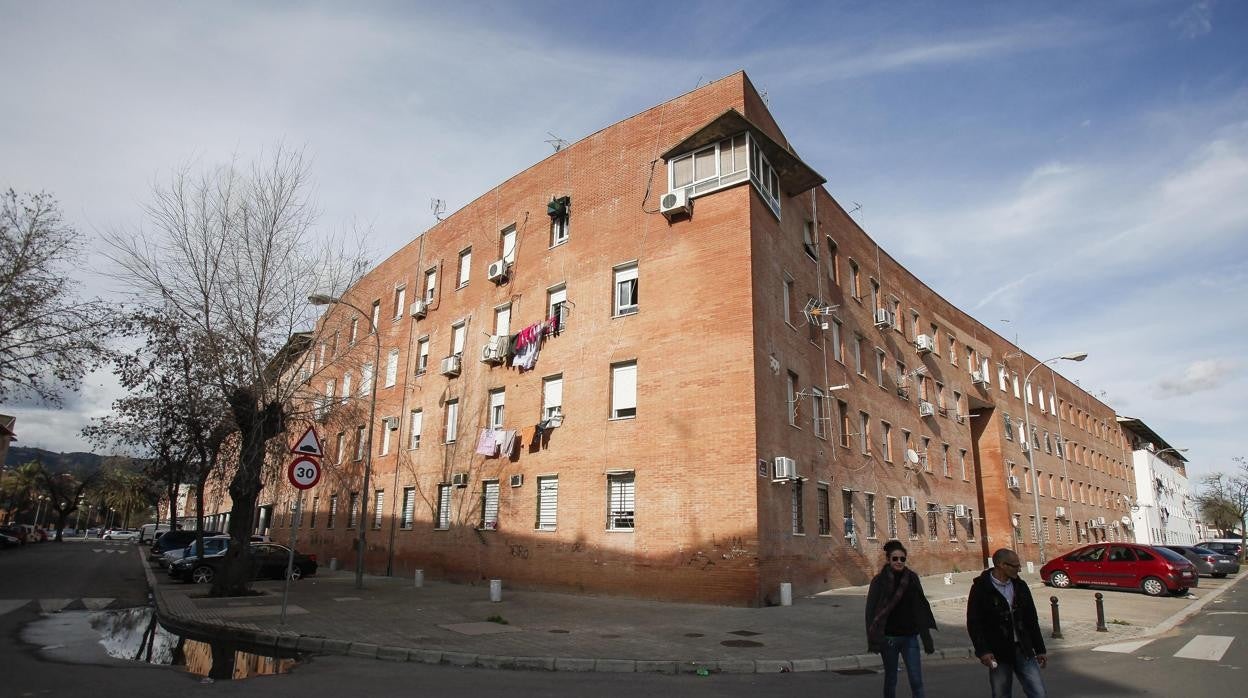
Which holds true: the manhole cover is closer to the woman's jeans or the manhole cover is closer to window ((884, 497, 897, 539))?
the woman's jeans

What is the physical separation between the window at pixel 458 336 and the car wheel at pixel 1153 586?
23221mm

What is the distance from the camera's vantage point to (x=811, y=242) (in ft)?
75.9

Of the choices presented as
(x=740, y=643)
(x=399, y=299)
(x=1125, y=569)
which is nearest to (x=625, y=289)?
(x=740, y=643)

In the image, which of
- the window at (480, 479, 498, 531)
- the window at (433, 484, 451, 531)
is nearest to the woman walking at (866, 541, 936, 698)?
the window at (480, 479, 498, 531)

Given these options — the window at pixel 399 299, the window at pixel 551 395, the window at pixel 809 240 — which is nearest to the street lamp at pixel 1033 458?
the window at pixel 809 240

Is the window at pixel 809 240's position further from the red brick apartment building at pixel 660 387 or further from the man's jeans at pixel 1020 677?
the man's jeans at pixel 1020 677

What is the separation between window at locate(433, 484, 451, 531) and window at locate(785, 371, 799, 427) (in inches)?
493

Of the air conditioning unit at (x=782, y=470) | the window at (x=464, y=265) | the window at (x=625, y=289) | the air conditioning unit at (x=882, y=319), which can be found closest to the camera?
the air conditioning unit at (x=782, y=470)

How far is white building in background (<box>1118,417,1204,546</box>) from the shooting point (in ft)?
203

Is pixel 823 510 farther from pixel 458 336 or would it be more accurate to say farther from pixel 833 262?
pixel 458 336

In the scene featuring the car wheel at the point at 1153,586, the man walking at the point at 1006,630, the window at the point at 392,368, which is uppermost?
the window at the point at 392,368

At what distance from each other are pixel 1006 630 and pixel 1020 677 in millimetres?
390

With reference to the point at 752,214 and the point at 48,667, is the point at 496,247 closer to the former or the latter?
the point at 752,214

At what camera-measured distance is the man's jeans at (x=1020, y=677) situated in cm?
542
